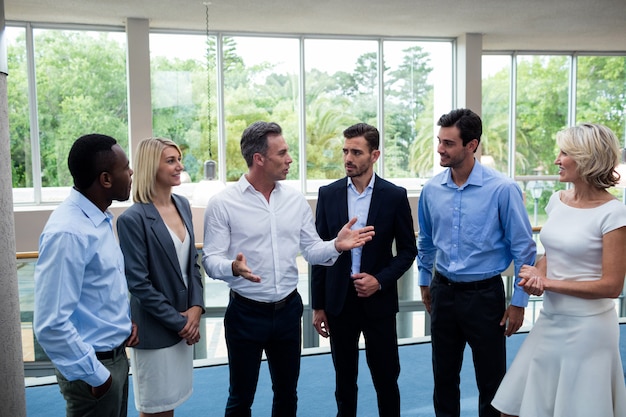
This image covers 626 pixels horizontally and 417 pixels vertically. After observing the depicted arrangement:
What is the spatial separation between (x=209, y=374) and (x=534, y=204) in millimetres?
9840

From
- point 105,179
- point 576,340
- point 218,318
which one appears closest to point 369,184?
point 576,340

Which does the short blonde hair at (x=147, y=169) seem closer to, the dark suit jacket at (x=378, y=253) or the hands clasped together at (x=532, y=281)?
the dark suit jacket at (x=378, y=253)

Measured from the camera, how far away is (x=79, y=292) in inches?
80.8

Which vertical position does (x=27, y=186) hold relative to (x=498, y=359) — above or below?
above

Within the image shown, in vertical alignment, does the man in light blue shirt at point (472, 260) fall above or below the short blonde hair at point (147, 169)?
below

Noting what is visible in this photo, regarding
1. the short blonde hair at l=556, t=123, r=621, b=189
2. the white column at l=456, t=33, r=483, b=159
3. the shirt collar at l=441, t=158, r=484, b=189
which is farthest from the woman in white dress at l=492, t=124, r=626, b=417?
the white column at l=456, t=33, r=483, b=159

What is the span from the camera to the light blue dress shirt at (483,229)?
9.77 feet

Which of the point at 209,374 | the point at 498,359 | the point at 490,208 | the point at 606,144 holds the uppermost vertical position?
the point at 606,144

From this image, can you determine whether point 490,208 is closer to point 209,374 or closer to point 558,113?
point 209,374

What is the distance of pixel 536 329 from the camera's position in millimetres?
2688

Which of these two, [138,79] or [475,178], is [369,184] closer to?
[475,178]

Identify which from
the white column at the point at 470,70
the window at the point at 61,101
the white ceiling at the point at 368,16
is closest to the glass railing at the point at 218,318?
the white ceiling at the point at 368,16

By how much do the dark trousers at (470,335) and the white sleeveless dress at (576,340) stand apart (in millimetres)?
318

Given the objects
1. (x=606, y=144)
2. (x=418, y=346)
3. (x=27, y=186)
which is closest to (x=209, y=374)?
(x=418, y=346)
